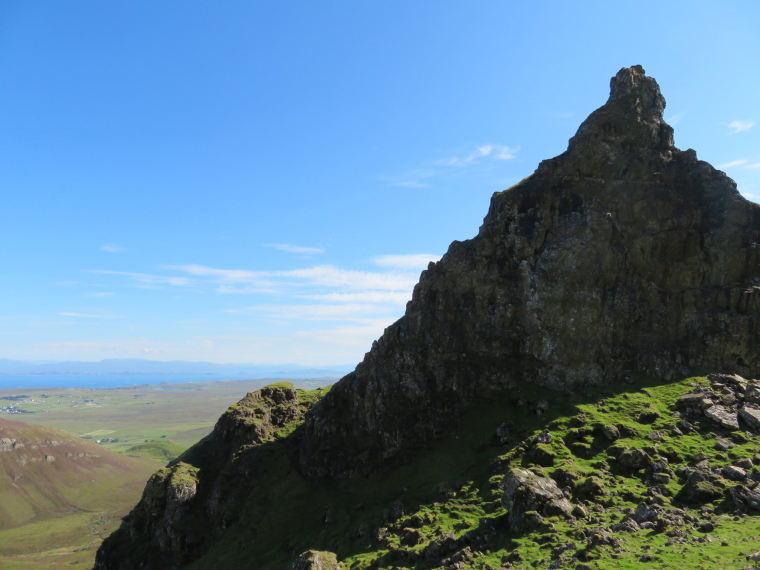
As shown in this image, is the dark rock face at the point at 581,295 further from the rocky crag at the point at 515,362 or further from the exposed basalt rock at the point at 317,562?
the exposed basalt rock at the point at 317,562

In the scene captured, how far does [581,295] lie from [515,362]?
622 inches

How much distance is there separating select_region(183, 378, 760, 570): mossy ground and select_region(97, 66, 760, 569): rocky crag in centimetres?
35

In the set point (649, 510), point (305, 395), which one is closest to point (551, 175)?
point (649, 510)

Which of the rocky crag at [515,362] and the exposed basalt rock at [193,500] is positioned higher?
the rocky crag at [515,362]

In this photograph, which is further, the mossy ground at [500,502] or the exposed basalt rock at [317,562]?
the exposed basalt rock at [317,562]

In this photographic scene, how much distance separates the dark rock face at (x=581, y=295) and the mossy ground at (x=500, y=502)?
170 inches

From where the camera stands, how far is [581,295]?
70.6 m

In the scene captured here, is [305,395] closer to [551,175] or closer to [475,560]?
[475,560]

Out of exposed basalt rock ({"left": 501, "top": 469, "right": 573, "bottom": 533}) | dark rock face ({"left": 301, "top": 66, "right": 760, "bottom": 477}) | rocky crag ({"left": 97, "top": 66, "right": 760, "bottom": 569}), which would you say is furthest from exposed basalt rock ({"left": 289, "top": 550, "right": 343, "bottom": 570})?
exposed basalt rock ({"left": 501, "top": 469, "right": 573, "bottom": 533})

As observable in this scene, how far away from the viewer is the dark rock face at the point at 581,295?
2689 inches

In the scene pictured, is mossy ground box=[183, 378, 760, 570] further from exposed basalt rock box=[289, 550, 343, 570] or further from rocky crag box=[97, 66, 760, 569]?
exposed basalt rock box=[289, 550, 343, 570]

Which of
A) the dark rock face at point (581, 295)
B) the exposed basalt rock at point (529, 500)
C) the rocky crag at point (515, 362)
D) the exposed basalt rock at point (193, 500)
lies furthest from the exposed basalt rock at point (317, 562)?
the exposed basalt rock at point (193, 500)

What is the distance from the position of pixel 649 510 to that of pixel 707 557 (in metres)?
9.48

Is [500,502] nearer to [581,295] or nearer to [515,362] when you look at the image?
[515,362]
